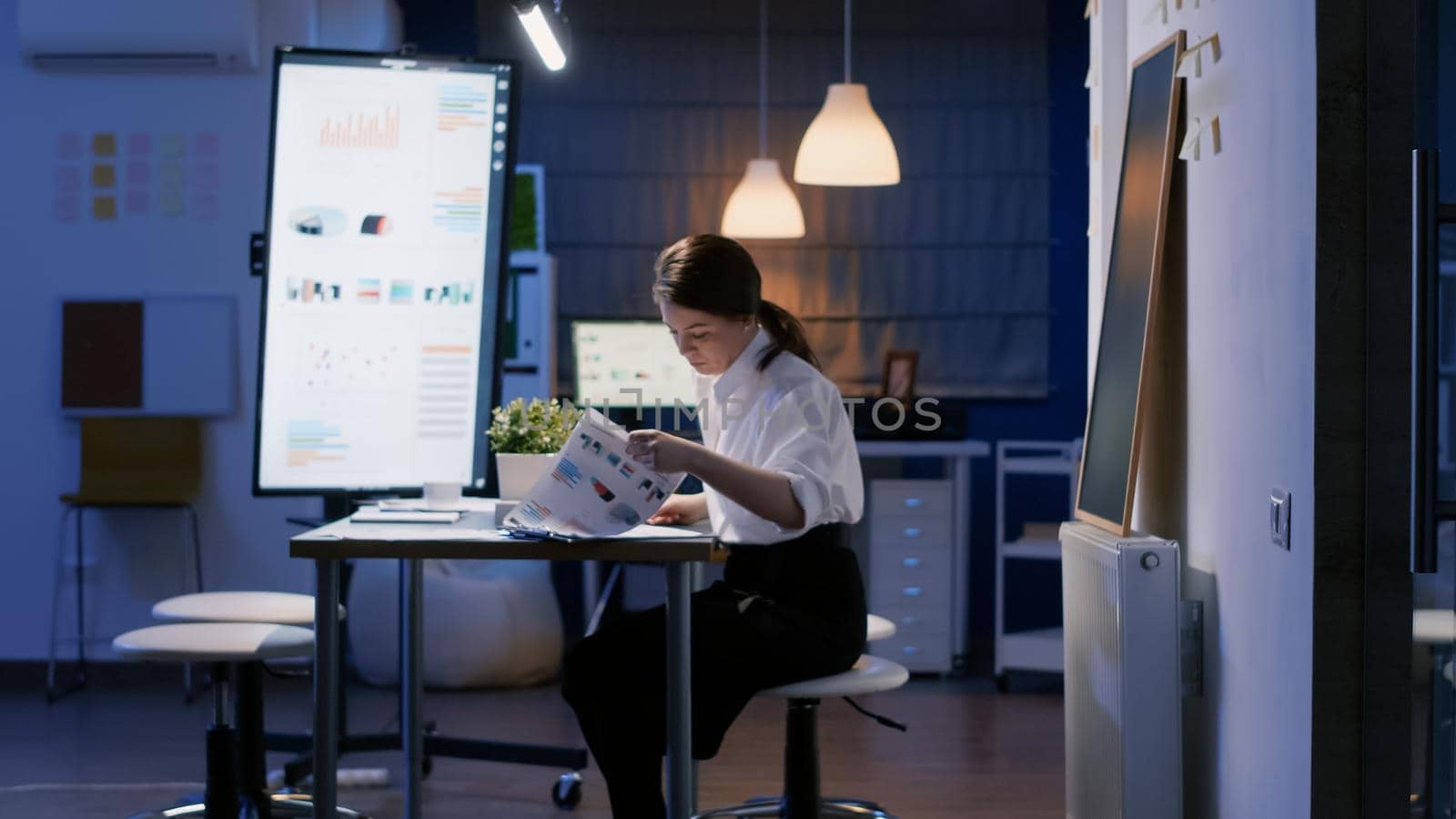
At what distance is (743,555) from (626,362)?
317 cm

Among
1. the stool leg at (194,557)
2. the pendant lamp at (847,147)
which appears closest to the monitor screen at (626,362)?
the pendant lamp at (847,147)

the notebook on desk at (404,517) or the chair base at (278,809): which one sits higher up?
the notebook on desk at (404,517)

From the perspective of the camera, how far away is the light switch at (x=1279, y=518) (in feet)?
7.26

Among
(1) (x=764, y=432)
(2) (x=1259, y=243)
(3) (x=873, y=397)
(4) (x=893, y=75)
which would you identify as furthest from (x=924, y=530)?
(2) (x=1259, y=243)

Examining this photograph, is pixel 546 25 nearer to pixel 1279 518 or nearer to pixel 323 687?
pixel 323 687

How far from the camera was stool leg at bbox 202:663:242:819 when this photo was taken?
10.3 feet

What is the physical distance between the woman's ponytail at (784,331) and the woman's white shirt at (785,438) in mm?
17

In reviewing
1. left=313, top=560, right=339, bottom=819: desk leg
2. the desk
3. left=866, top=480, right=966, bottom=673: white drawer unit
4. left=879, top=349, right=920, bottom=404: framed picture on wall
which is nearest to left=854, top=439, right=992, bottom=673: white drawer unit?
left=866, top=480, right=966, bottom=673: white drawer unit

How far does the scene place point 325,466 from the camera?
3.67m

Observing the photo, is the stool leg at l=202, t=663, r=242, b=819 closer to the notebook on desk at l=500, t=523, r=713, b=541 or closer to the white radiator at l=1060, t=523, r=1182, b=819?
the notebook on desk at l=500, t=523, r=713, b=541

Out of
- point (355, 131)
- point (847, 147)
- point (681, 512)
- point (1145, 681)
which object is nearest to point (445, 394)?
point (355, 131)

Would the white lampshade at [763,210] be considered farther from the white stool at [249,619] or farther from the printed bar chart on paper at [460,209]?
the white stool at [249,619]

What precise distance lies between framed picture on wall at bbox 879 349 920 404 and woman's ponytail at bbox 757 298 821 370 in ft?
9.57

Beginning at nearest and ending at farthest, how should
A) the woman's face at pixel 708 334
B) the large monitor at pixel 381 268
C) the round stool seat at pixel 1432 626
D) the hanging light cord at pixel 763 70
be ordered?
the round stool seat at pixel 1432 626, the woman's face at pixel 708 334, the large monitor at pixel 381 268, the hanging light cord at pixel 763 70
